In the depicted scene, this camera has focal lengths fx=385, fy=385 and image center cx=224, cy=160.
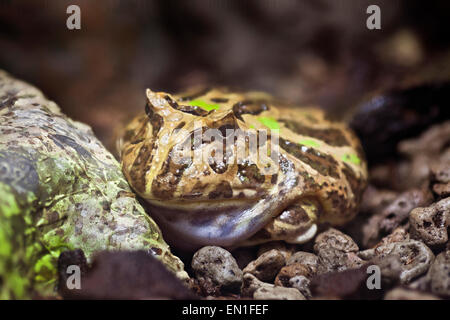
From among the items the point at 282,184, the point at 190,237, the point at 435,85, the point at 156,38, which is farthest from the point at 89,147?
the point at 435,85

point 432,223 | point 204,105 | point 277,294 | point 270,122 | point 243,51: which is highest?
point 243,51

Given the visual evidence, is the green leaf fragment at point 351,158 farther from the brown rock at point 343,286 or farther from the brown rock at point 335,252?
the brown rock at point 343,286

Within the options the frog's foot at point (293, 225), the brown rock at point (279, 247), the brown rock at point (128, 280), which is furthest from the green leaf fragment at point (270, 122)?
the brown rock at point (128, 280)

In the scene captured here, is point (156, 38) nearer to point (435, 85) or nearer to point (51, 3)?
point (51, 3)

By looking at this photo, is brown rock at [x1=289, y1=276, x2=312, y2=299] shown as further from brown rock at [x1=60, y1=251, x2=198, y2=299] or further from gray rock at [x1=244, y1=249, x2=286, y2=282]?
brown rock at [x1=60, y1=251, x2=198, y2=299]

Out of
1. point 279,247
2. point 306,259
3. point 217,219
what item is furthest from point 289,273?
point 217,219

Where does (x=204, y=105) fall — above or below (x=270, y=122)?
above

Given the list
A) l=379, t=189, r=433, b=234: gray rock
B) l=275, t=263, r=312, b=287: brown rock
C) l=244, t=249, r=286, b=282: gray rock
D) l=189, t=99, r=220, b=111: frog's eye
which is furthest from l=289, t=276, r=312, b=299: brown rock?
l=189, t=99, r=220, b=111: frog's eye

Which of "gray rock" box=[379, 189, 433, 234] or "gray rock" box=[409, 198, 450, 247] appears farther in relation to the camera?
"gray rock" box=[379, 189, 433, 234]

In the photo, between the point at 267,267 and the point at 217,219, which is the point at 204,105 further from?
the point at 267,267
